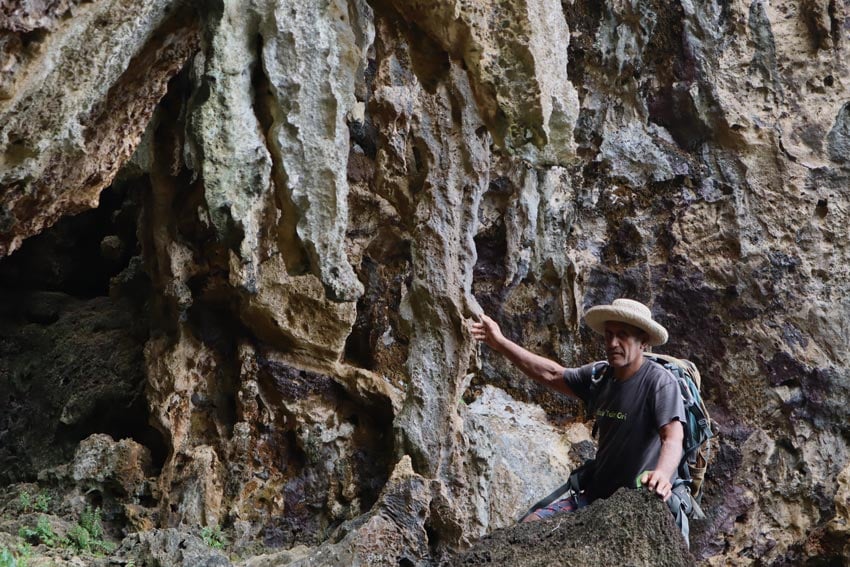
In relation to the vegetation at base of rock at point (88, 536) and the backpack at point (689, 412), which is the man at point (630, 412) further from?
the vegetation at base of rock at point (88, 536)

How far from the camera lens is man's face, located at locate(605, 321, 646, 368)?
180 inches

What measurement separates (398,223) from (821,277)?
11.5ft

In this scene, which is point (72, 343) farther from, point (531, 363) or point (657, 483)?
point (657, 483)

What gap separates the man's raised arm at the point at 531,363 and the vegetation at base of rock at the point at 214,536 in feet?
7.52

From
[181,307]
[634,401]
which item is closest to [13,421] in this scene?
[181,307]

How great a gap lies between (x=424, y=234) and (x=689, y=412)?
271 cm

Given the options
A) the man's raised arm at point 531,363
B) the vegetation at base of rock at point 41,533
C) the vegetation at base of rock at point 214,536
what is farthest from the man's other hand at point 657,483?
the vegetation at base of rock at point 41,533

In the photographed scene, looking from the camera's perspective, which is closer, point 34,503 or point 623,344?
point 623,344

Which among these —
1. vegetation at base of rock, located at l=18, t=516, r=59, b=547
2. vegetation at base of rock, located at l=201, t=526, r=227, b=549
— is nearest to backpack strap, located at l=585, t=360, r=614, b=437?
vegetation at base of rock, located at l=201, t=526, r=227, b=549

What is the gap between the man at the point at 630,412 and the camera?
4289 mm

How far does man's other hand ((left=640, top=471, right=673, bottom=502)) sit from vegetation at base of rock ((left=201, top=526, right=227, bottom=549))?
326cm

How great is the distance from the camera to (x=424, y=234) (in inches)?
261

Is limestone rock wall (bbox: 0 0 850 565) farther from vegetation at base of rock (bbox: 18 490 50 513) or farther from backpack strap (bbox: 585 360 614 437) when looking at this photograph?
Result: backpack strap (bbox: 585 360 614 437)

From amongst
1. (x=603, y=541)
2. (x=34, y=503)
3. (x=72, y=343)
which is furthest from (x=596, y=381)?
(x=72, y=343)
